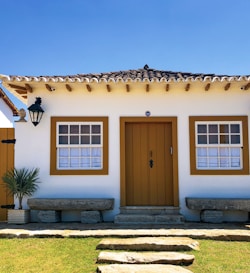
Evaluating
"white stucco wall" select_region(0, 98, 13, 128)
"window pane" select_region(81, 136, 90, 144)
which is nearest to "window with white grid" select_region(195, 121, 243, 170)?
"window pane" select_region(81, 136, 90, 144)

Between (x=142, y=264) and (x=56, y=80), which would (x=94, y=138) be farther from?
(x=142, y=264)

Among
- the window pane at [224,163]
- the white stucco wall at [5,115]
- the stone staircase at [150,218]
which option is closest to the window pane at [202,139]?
the window pane at [224,163]

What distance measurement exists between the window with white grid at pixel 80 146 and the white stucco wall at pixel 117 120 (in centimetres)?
27

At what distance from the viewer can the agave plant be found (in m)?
8.00

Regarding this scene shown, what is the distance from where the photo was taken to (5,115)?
54.4 ft

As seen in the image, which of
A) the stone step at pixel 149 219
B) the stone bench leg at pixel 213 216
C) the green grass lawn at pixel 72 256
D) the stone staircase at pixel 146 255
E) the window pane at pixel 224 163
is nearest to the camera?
the stone staircase at pixel 146 255

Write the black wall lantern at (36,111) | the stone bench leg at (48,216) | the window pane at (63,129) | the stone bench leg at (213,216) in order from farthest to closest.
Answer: the window pane at (63,129), the black wall lantern at (36,111), the stone bench leg at (48,216), the stone bench leg at (213,216)

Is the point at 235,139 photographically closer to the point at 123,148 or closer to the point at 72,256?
the point at 123,148

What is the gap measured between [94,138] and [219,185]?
11.2 ft

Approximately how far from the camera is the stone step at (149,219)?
7.66 m

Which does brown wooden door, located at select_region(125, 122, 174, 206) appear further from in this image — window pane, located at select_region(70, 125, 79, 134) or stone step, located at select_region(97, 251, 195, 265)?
stone step, located at select_region(97, 251, 195, 265)

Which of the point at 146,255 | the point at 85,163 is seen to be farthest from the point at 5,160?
the point at 146,255

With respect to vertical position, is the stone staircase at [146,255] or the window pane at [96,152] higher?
the window pane at [96,152]

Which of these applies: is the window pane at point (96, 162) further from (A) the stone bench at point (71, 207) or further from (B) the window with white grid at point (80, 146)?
(A) the stone bench at point (71, 207)
